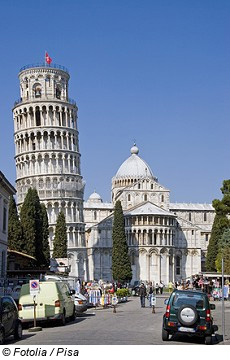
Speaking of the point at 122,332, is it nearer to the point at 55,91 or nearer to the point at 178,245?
the point at 55,91

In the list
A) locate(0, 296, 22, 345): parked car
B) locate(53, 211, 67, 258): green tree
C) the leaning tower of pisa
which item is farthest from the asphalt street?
the leaning tower of pisa

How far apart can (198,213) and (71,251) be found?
56.3m

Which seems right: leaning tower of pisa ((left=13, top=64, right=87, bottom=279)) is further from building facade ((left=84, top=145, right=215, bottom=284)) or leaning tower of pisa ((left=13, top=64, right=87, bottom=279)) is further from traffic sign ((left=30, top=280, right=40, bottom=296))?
traffic sign ((left=30, top=280, right=40, bottom=296))

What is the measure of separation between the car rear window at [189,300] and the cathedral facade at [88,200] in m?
94.7

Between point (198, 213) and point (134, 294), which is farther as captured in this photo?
point (198, 213)

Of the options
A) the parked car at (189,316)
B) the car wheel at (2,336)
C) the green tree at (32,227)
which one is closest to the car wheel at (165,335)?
the parked car at (189,316)

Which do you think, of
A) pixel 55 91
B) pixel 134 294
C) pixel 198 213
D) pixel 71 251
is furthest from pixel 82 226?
pixel 198 213

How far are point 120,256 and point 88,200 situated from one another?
58.7 metres

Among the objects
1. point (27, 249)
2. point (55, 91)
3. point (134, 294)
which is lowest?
point (134, 294)

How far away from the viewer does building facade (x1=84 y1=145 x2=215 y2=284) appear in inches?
5389

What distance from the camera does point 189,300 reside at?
23516mm

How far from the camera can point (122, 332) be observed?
86.7 ft

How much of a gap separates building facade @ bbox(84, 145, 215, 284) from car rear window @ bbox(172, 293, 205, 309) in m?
113

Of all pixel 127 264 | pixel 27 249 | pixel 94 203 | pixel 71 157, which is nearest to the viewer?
pixel 27 249
